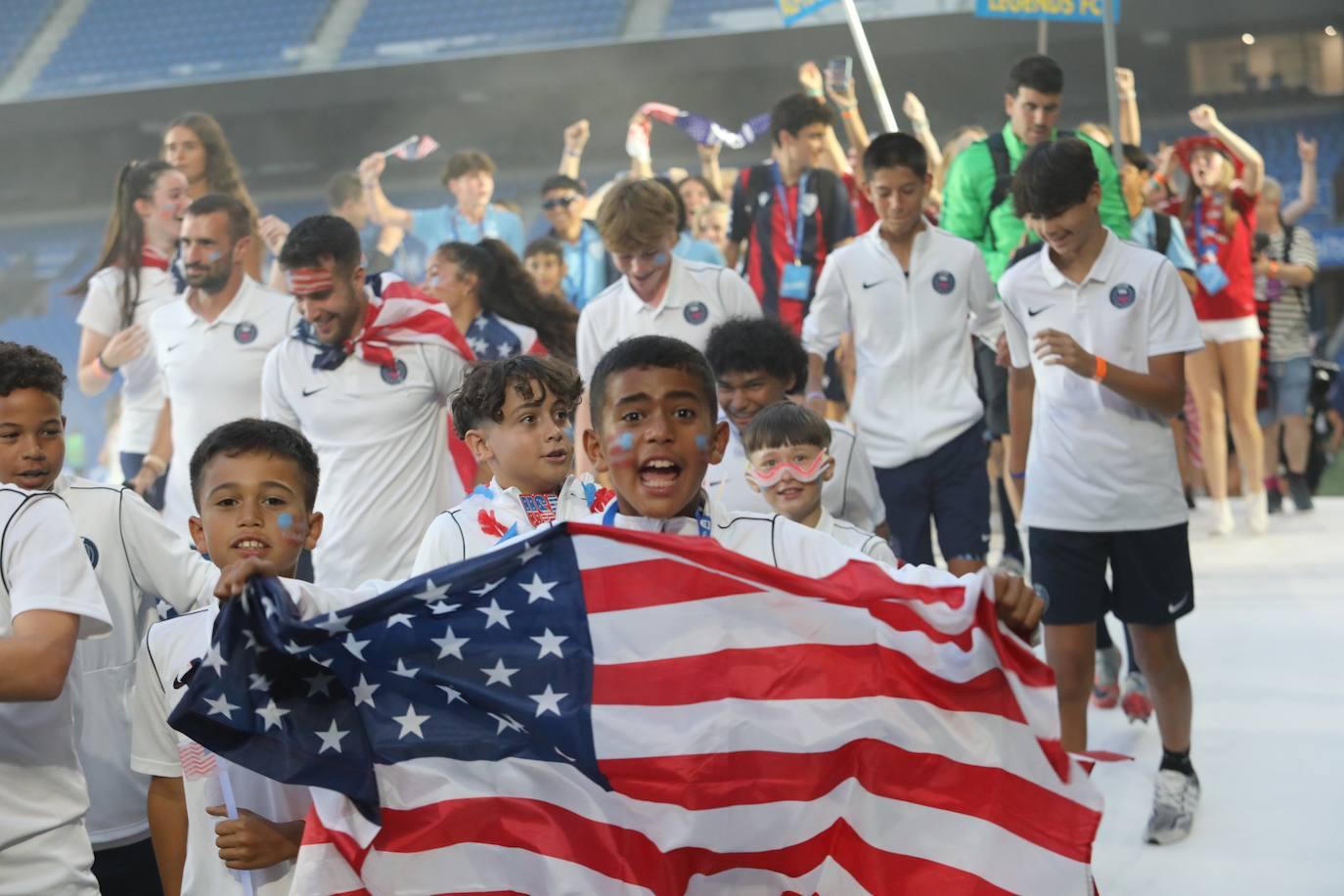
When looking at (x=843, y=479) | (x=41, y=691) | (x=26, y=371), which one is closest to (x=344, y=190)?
(x=843, y=479)

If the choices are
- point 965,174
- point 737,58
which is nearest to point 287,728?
point 965,174

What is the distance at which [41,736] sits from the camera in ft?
9.02

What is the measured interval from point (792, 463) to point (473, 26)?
2073 centimetres

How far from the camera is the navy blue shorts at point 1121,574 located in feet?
15.3

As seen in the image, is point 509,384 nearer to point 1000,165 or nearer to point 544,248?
point 1000,165

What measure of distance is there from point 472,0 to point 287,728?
22.8 metres

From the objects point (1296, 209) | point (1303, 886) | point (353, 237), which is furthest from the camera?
point (1296, 209)

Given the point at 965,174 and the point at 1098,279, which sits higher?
the point at 965,174

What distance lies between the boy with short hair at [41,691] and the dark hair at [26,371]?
37cm

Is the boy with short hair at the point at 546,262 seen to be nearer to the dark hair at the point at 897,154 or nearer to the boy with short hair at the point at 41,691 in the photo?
the dark hair at the point at 897,154

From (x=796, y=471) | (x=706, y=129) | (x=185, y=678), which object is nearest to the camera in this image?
(x=185, y=678)

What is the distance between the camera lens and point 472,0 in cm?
2425

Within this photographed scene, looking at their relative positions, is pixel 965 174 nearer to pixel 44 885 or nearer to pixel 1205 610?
pixel 1205 610

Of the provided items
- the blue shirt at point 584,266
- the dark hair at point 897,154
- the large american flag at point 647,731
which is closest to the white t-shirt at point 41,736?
the large american flag at point 647,731
